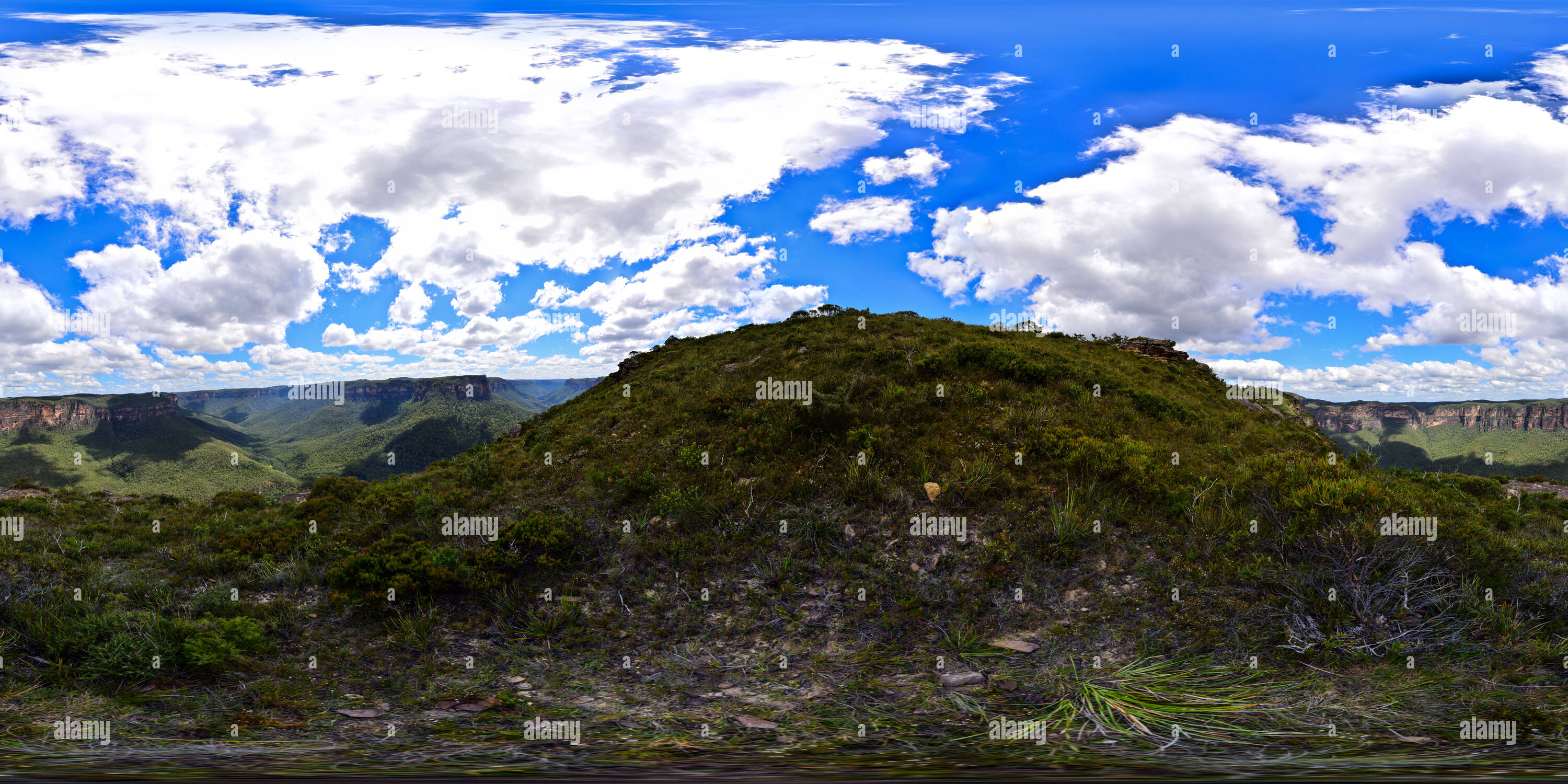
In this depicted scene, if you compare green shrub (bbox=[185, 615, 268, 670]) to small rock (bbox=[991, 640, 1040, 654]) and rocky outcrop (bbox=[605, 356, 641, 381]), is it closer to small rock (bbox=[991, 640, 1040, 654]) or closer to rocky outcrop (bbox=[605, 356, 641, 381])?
small rock (bbox=[991, 640, 1040, 654])

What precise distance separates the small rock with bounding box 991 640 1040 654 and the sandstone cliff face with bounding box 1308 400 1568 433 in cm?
17099

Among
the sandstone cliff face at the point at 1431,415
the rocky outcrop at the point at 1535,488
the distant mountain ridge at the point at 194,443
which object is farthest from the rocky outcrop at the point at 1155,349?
the sandstone cliff face at the point at 1431,415

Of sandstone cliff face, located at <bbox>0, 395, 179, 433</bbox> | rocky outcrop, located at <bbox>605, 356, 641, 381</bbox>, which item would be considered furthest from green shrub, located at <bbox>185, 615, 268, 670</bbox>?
sandstone cliff face, located at <bbox>0, 395, 179, 433</bbox>

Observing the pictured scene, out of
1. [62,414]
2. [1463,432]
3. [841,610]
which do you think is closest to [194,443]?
[62,414]

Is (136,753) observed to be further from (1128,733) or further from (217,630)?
(1128,733)

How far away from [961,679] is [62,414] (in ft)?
689

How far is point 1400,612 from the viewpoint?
836 cm

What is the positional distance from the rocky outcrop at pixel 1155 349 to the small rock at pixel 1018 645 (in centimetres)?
2179

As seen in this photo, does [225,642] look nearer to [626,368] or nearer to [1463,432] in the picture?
[626,368]

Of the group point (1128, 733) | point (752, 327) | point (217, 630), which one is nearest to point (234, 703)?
point (217, 630)

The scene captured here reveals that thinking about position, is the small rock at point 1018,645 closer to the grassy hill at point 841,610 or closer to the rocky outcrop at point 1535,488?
the grassy hill at point 841,610

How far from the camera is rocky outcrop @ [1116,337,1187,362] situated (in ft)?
88.3

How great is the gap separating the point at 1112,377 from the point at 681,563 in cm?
1288

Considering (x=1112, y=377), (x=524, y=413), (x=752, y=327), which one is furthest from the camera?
(x=524, y=413)
